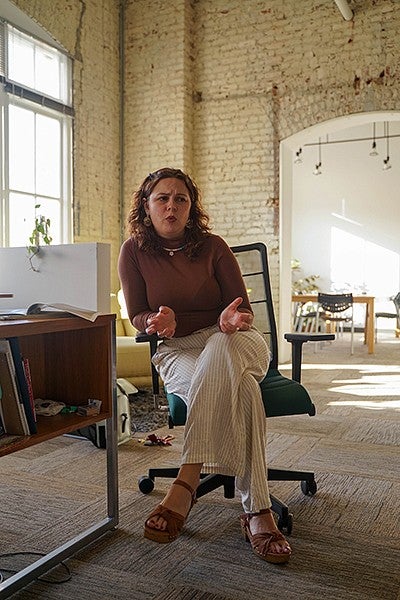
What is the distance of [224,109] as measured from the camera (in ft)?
24.1

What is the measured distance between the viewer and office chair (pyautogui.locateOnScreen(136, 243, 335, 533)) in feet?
7.51

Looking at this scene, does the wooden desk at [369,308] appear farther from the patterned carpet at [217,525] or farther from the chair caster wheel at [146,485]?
the chair caster wheel at [146,485]

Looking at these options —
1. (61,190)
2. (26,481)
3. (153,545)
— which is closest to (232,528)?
(153,545)

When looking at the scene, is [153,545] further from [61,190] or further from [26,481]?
[61,190]

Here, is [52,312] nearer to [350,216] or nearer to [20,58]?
[20,58]

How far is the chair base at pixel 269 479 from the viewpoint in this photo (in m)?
2.26

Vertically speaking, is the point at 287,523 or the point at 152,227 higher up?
the point at 152,227

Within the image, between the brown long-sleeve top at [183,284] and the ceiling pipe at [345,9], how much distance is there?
5060 millimetres

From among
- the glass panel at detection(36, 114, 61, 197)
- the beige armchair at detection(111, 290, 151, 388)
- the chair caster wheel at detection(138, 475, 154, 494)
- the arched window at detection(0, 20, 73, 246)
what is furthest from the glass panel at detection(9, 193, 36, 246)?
the chair caster wheel at detection(138, 475, 154, 494)

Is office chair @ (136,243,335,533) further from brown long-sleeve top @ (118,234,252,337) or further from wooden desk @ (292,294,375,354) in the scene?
wooden desk @ (292,294,375,354)

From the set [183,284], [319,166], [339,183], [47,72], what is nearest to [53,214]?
[47,72]

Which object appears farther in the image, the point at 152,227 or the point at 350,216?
→ the point at 350,216

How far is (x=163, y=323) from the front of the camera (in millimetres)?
2252

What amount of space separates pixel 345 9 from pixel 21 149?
375cm
